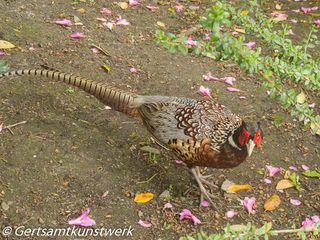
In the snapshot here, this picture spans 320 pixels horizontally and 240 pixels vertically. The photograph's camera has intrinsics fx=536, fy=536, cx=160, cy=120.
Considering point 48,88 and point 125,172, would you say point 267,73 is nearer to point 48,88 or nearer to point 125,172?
point 125,172

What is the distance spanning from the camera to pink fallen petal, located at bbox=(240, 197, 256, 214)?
13.8 ft

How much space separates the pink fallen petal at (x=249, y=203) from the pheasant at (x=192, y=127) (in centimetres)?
28

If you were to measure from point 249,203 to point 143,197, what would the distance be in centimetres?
85

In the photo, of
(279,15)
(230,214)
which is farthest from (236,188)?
(279,15)

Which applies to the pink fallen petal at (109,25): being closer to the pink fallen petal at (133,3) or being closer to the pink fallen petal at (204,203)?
the pink fallen petal at (133,3)

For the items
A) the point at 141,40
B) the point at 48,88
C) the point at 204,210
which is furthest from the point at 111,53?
the point at 204,210

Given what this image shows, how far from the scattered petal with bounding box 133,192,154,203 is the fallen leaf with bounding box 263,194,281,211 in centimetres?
93

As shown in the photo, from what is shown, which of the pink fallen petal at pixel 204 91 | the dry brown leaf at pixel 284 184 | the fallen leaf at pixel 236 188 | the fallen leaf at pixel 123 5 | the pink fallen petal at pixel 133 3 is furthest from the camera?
the pink fallen petal at pixel 133 3

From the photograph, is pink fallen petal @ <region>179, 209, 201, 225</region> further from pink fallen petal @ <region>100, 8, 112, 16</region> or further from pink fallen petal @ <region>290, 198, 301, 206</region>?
pink fallen petal @ <region>100, 8, 112, 16</region>

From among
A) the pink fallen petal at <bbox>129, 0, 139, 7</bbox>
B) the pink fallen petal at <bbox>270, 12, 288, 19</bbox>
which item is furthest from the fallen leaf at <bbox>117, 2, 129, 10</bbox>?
the pink fallen petal at <bbox>270, 12, 288, 19</bbox>

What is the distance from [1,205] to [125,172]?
1021 millimetres

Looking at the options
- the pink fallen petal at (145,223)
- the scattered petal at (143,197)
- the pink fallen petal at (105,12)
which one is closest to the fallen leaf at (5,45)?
the pink fallen petal at (105,12)

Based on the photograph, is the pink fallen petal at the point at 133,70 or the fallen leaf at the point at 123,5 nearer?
the pink fallen petal at the point at 133,70

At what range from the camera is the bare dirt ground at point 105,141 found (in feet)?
13.0
